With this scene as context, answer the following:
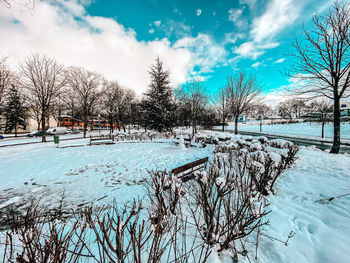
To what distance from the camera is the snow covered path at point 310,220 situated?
181cm

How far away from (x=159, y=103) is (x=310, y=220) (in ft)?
57.3

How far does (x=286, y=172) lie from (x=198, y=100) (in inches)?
614

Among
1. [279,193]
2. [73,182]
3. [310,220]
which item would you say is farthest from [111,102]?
[310,220]

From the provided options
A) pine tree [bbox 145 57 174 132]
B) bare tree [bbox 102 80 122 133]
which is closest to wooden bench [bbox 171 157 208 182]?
pine tree [bbox 145 57 174 132]

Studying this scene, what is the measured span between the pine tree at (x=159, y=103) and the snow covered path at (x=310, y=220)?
15.1 metres

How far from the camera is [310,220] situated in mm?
2418

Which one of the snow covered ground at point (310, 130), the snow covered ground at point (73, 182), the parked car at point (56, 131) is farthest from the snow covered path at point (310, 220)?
the parked car at point (56, 131)

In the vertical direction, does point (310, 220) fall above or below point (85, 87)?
below

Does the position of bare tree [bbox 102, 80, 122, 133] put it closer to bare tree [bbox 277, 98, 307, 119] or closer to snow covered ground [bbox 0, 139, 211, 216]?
snow covered ground [bbox 0, 139, 211, 216]

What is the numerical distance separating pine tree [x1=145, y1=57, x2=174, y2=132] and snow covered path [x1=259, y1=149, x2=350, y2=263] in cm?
1513

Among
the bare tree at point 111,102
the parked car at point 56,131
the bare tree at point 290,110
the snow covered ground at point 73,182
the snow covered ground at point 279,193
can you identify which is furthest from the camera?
the bare tree at point 290,110

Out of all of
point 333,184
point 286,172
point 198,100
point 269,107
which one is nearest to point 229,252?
point 333,184

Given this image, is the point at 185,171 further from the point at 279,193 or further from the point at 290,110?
the point at 290,110

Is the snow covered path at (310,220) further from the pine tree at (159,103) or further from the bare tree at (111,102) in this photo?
the bare tree at (111,102)
